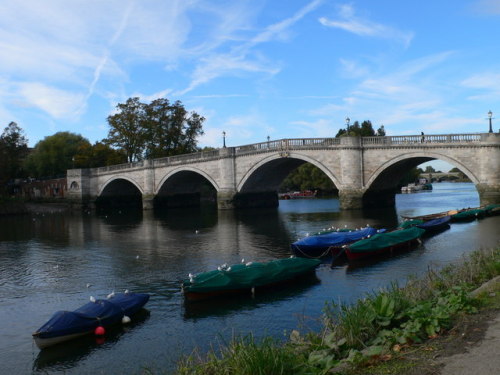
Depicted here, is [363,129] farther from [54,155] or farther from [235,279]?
[235,279]

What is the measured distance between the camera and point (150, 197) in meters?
61.1

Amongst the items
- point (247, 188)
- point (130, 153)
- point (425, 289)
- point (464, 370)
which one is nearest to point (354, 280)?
point (425, 289)

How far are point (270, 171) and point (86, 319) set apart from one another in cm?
4026

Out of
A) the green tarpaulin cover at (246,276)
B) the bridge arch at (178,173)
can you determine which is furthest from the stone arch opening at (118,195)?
the green tarpaulin cover at (246,276)

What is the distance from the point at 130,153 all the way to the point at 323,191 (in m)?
34.5

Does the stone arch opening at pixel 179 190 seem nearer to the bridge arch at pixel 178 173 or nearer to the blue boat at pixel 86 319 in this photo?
the bridge arch at pixel 178 173

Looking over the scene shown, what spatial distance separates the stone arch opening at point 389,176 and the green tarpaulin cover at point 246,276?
23.8m

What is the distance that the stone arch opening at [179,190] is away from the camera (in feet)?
197

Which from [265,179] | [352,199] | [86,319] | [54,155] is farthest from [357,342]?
[54,155]

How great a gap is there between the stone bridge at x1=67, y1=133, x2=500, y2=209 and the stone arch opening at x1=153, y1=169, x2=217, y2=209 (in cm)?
12

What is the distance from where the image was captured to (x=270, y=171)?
50.8m

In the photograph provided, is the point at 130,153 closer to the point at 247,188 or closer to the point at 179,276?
the point at 247,188

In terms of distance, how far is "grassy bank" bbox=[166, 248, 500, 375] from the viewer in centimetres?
607

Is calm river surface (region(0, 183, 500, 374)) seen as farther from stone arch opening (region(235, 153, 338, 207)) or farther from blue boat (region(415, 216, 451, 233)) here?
stone arch opening (region(235, 153, 338, 207))
